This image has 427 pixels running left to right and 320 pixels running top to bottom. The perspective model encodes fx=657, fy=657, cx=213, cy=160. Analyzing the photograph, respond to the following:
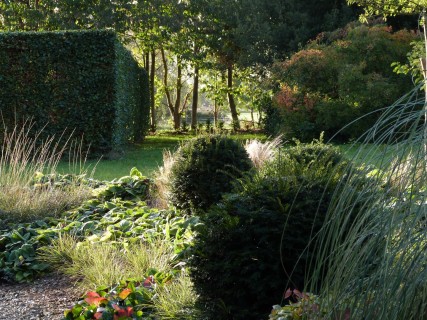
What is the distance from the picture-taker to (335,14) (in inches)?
858

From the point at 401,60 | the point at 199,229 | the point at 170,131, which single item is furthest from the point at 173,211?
the point at 170,131

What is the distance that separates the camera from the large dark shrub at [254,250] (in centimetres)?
356

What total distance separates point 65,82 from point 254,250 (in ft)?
36.9

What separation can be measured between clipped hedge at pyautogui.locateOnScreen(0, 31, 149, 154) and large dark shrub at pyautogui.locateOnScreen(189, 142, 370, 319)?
1054 centimetres

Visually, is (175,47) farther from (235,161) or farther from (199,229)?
(199,229)

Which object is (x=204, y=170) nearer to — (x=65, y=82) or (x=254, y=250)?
(x=254, y=250)

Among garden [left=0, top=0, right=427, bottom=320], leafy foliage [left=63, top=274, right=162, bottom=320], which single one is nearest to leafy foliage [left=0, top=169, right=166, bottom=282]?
garden [left=0, top=0, right=427, bottom=320]

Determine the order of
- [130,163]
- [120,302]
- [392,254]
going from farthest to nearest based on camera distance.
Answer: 1. [130,163]
2. [120,302]
3. [392,254]

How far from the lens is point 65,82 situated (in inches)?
555

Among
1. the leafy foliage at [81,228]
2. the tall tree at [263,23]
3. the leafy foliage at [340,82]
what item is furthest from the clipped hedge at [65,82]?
the tall tree at [263,23]

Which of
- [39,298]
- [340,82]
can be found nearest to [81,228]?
[39,298]

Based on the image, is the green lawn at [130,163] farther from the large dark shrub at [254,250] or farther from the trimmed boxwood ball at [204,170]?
the large dark shrub at [254,250]

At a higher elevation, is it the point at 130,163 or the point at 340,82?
the point at 340,82

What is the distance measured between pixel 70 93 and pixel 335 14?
11.0m
